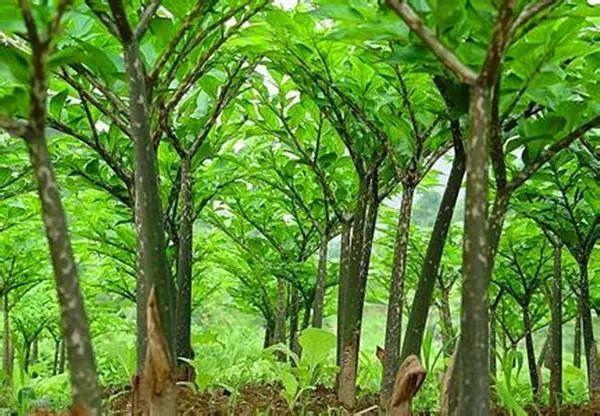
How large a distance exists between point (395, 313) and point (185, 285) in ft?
2.65

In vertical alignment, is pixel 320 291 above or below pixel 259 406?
above

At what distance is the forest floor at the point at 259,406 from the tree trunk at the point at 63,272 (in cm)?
103

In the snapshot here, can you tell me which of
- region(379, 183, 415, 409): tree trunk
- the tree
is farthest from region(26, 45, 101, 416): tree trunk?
region(379, 183, 415, 409): tree trunk

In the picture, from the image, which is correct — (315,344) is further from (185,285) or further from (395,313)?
(185,285)

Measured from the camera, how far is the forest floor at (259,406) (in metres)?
2.10

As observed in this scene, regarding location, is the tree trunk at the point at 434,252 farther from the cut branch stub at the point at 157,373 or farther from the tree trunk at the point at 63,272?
the tree trunk at the point at 63,272

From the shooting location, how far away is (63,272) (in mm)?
962

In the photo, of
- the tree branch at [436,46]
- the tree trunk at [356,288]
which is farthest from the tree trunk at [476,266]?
the tree trunk at [356,288]

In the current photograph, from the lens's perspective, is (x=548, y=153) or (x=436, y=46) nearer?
(x=436, y=46)

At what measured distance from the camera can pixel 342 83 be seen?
7.89 ft

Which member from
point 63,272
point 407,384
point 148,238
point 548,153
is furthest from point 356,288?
point 63,272

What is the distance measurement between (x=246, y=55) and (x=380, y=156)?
54cm

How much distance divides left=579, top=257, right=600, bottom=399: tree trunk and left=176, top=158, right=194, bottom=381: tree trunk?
138cm

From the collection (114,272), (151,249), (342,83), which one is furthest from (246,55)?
(114,272)
